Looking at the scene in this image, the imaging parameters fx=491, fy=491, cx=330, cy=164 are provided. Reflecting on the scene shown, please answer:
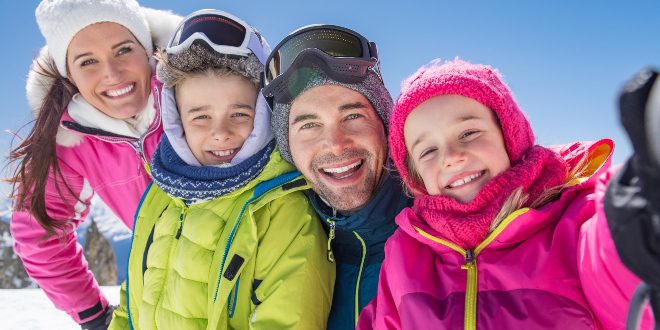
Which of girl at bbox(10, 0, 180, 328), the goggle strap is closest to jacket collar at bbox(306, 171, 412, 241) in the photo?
the goggle strap

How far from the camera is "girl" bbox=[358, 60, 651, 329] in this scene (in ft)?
4.92

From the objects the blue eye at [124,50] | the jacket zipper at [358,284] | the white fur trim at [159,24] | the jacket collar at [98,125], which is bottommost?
the jacket zipper at [358,284]

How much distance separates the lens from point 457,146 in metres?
1.81

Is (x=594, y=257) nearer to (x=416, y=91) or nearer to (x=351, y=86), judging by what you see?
(x=416, y=91)

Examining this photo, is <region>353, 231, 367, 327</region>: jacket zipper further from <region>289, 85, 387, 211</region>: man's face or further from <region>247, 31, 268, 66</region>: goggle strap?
<region>247, 31, 268, 66</region>: goggle strap

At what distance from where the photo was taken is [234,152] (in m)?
2.69

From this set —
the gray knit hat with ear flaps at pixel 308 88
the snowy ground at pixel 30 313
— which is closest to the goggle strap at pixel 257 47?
the gray knit hat with ear flaps at pixel 308 88

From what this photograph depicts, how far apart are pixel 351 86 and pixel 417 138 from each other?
26.6 inches

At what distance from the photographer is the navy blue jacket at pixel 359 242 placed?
7.97 feet

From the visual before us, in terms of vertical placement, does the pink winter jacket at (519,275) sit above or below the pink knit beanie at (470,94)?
below

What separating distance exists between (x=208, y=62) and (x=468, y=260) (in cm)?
174

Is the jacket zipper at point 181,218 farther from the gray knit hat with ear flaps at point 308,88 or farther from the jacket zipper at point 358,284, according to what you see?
the jacket zipper at point 358,284

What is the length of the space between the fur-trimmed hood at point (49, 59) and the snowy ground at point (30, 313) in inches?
88.4

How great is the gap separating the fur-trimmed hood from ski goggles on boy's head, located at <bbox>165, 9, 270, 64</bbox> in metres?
0.79
